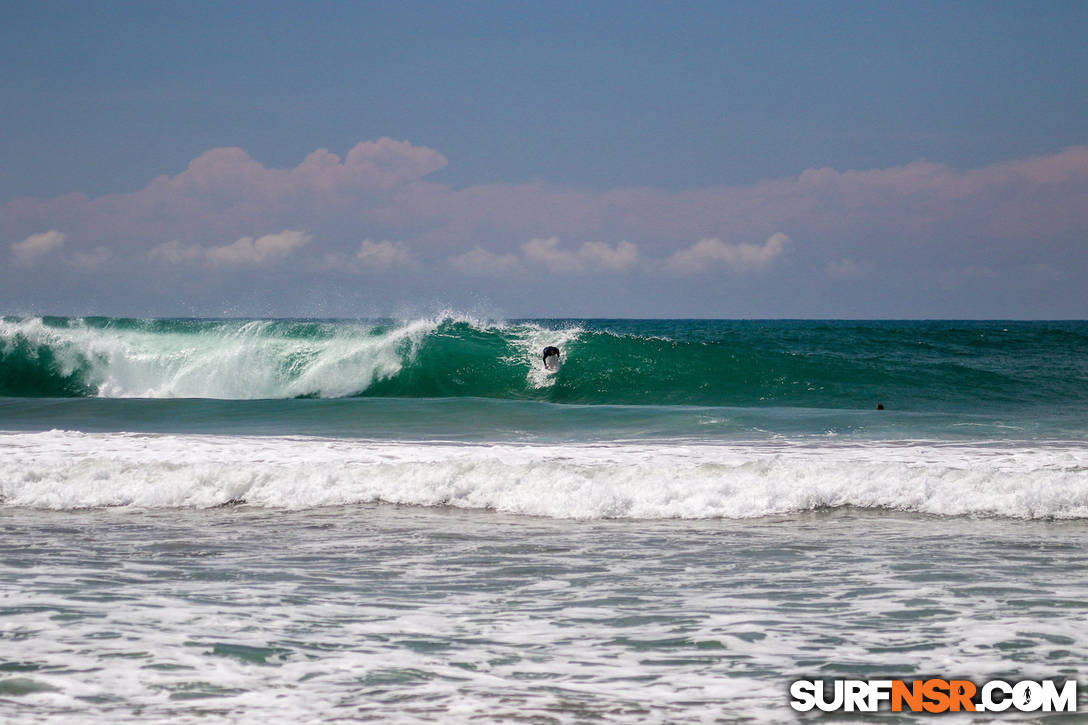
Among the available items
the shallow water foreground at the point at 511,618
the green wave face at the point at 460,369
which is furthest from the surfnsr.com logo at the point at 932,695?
the green wave face at the point at 460,369

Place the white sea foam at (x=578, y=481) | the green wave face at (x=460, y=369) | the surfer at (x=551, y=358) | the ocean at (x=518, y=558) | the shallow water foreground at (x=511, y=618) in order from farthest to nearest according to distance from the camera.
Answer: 1. the surfer at (x=551, y=358)
2. the green wave face at (x=460, y=369)
3. the white sea foam at (x=578, y=481)
4. the ocean at (x=518, y=558)
5. the shallow water foreground at (x=511, y=618)

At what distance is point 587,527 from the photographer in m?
8.16

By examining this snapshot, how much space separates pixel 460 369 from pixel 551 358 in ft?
7.65

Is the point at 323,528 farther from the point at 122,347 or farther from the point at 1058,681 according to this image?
the point at 122,347

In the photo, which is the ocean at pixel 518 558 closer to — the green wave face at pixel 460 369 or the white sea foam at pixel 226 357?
the green wave face at pixel 460 369

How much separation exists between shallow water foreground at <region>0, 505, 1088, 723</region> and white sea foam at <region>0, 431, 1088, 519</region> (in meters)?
0.80

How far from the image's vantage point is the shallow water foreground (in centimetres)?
384

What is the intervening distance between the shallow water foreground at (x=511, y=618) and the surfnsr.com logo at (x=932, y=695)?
11cm

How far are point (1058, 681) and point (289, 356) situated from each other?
21712 millimetres

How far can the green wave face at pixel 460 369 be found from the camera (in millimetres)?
21547

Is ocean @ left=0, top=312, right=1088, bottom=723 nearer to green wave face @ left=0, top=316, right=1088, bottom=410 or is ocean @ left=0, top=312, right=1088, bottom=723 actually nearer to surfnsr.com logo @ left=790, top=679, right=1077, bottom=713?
surfnsr.com logo @ left=790, top=679, right=1077, bottom=713

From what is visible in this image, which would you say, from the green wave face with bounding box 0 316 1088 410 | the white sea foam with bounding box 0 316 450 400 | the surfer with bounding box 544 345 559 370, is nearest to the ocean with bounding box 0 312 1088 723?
the green wave face with bounding box 0 316 1088 410

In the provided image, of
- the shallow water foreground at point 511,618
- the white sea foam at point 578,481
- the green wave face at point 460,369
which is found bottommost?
the shallow water foreground at point 511,618

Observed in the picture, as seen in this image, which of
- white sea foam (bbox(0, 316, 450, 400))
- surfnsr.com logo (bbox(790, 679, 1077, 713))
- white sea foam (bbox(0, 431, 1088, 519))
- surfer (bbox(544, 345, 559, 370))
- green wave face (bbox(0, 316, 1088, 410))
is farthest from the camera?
surfer (bbox(544, 345, 559, 370))
